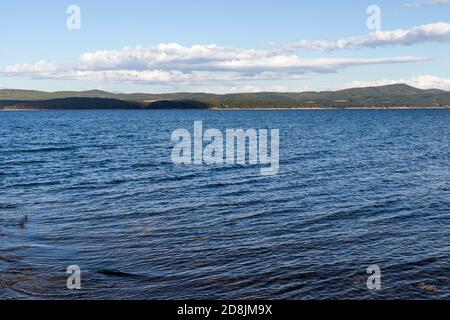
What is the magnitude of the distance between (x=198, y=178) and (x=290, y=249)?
2273cm

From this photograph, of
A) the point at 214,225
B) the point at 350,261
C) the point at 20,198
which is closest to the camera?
the point at 350,261

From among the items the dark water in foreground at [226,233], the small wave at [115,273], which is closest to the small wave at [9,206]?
the dark water in foreground at [226,233]

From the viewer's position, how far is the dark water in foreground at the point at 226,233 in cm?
1766

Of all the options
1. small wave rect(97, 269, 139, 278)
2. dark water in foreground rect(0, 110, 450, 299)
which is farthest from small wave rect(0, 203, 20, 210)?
small wave rect(97, 269, 139, 278)

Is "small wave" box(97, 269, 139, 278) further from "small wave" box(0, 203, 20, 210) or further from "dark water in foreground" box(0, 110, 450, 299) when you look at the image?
"small wave" box(0, 203, 20, 210)

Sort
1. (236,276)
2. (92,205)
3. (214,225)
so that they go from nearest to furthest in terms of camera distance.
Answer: (236,276) → (214,225) → (92,205)

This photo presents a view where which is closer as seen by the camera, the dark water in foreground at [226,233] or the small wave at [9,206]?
the dark water in foreground at [226,233]

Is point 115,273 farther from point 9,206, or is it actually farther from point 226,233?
point 9,206

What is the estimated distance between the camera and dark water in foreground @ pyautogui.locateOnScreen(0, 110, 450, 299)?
57.9 feet

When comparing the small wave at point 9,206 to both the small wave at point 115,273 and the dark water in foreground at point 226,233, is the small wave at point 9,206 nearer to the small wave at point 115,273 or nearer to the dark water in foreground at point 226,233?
the dark water in foreground at point 226,233
